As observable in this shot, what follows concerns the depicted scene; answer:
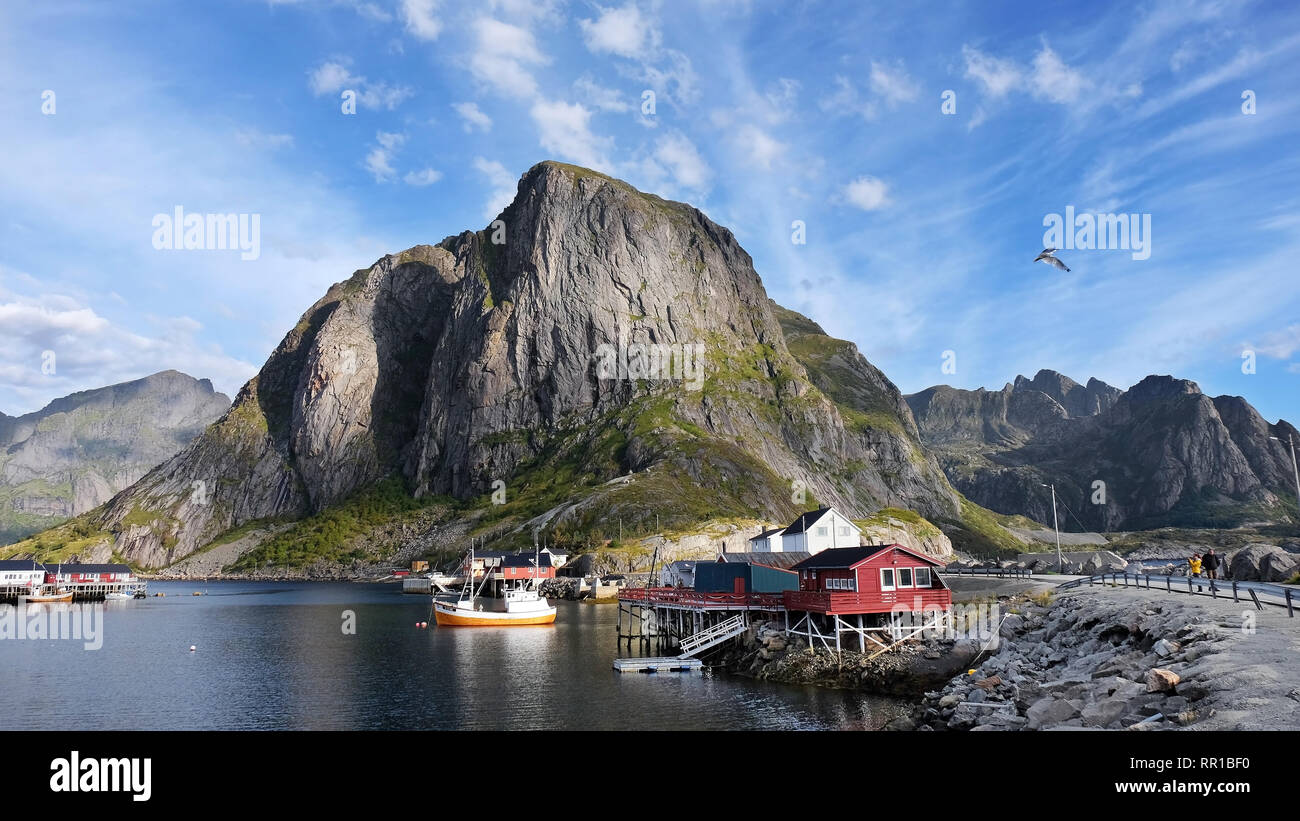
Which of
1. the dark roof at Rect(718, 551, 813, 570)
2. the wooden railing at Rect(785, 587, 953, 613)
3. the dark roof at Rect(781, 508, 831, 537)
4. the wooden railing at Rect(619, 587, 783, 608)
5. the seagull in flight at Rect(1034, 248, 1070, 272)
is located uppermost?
the seagull in flight at Rect(1034, 248, 1070, 272)

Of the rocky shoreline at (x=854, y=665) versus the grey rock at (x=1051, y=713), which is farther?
the rocky shoreline at (x=854, y=665)

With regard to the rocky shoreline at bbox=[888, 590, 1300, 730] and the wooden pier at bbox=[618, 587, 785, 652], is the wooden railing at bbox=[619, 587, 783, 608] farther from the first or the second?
the rocky shoreline at bbox=[888, 590, 1300, 730]

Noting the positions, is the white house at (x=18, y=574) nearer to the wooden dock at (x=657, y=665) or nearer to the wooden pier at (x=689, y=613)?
the wooden pier at (x=689, y=613)

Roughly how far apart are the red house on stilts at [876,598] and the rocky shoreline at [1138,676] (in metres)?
10.6

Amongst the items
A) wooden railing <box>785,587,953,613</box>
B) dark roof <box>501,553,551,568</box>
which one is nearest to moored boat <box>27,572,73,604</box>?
dark roof <box>501,553,551,568</box>

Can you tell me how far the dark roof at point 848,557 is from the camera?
5975 cm

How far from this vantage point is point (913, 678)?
165 feet

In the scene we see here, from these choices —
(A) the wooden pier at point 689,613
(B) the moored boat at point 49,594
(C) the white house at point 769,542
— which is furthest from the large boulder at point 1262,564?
(B) the moored boat at point 49,594

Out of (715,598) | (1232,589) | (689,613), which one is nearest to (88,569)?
(689,613)

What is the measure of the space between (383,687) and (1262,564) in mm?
69679

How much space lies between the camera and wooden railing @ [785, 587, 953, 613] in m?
57.8
